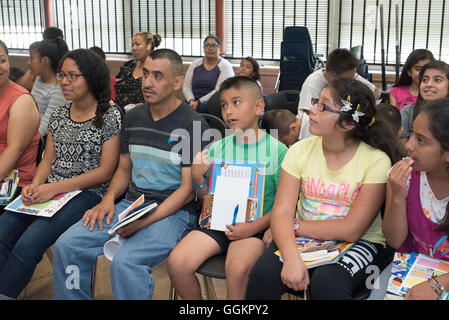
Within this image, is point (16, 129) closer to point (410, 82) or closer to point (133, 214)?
point (133, 214)

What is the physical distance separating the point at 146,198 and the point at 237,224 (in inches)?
20.5

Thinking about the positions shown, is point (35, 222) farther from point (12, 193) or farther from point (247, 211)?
point (247, 211)

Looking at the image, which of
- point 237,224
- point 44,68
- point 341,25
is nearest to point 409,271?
point 237,224

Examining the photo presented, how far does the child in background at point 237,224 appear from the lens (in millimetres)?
1921

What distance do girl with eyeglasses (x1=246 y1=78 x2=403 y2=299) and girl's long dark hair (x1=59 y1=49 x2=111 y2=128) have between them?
1.05 meters

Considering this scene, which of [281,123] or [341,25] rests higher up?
[341,25]

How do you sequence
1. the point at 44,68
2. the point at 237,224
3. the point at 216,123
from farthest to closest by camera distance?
1. the point at 44,68
2. the point at 216,123
3. the point at 237,224

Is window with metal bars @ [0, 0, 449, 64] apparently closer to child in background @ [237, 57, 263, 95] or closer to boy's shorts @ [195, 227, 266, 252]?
child in background @ [237, 57, 263, 95]

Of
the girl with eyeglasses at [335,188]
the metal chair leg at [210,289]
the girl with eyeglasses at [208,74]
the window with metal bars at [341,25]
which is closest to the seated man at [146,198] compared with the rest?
the metal chair leg at [210,289]

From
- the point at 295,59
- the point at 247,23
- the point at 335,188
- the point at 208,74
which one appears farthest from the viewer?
the point at 247,23

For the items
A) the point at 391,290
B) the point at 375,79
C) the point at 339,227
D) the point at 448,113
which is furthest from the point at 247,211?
the point at 375,79

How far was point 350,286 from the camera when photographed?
1709 millimetres

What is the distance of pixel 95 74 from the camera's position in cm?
252
